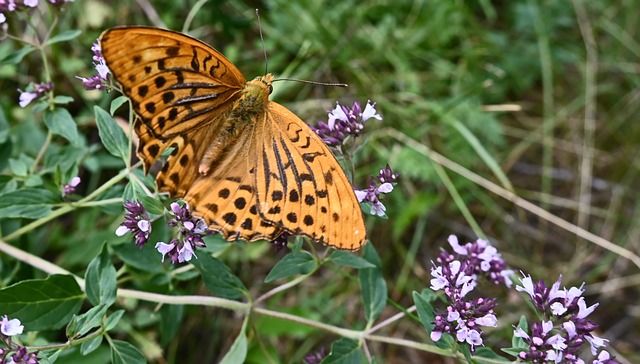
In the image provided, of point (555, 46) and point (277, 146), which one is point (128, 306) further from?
point (555, 46)

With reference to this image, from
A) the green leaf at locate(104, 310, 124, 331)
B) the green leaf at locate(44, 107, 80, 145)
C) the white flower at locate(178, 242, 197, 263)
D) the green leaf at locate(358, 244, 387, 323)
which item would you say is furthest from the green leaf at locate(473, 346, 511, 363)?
the green leaf at locate(44, 107, 80, 145)

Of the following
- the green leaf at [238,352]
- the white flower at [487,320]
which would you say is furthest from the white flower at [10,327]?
the white flower at [487,320]

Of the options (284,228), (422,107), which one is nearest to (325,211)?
(284,228)

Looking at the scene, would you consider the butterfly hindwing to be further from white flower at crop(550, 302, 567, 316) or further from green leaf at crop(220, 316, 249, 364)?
white flower at crop(550, 302, 567, 316)

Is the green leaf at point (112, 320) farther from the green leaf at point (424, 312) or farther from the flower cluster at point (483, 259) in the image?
the flower cluster at point (483, 259)

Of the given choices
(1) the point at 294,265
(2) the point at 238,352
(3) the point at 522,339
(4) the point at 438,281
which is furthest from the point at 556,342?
(2) the point at 238,352

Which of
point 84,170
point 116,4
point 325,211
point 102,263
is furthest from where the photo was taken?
point 116,4
